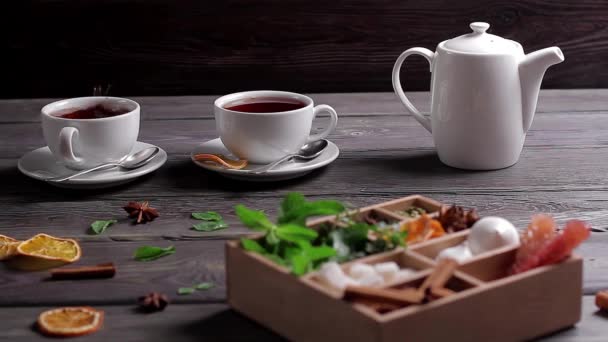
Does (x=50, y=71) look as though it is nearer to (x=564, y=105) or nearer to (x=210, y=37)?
(x=210, y=37)

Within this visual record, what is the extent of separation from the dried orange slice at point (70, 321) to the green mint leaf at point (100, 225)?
253mm

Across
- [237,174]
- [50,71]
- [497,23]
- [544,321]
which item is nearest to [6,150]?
[237,174]

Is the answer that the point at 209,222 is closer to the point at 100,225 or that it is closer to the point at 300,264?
the point at 100,225

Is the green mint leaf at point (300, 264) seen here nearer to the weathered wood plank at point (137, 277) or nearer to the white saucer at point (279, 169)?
the weathered wood plank at point (137, 277)

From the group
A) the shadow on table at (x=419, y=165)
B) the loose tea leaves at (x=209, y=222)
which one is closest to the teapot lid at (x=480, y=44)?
the shadow on table at (x=419, y=165)

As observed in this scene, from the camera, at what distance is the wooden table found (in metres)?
0.98

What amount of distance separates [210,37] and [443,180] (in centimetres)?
97

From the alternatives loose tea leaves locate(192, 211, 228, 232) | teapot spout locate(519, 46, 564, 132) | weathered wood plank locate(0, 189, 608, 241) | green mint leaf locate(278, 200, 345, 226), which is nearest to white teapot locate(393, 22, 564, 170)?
teapot spout locate(519, 46, 564, 132)

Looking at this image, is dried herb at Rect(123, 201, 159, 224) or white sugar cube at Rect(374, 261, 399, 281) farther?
dried herb at Rect(123, 201, 159, 224)

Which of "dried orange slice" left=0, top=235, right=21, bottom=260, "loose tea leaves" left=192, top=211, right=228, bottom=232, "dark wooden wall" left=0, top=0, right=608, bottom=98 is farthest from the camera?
"dark wooden wall" left=0, top=0, right=608, bottom=98

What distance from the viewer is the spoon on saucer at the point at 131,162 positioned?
1.37 metres

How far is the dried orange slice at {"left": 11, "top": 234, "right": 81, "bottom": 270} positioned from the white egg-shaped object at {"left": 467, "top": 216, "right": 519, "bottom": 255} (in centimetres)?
47

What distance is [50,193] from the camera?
A: 138 centimetres

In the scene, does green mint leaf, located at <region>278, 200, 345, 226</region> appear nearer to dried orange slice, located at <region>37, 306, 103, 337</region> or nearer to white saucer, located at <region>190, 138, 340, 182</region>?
dried orange slice, located at <region>37, 306, 103, 337</region>
